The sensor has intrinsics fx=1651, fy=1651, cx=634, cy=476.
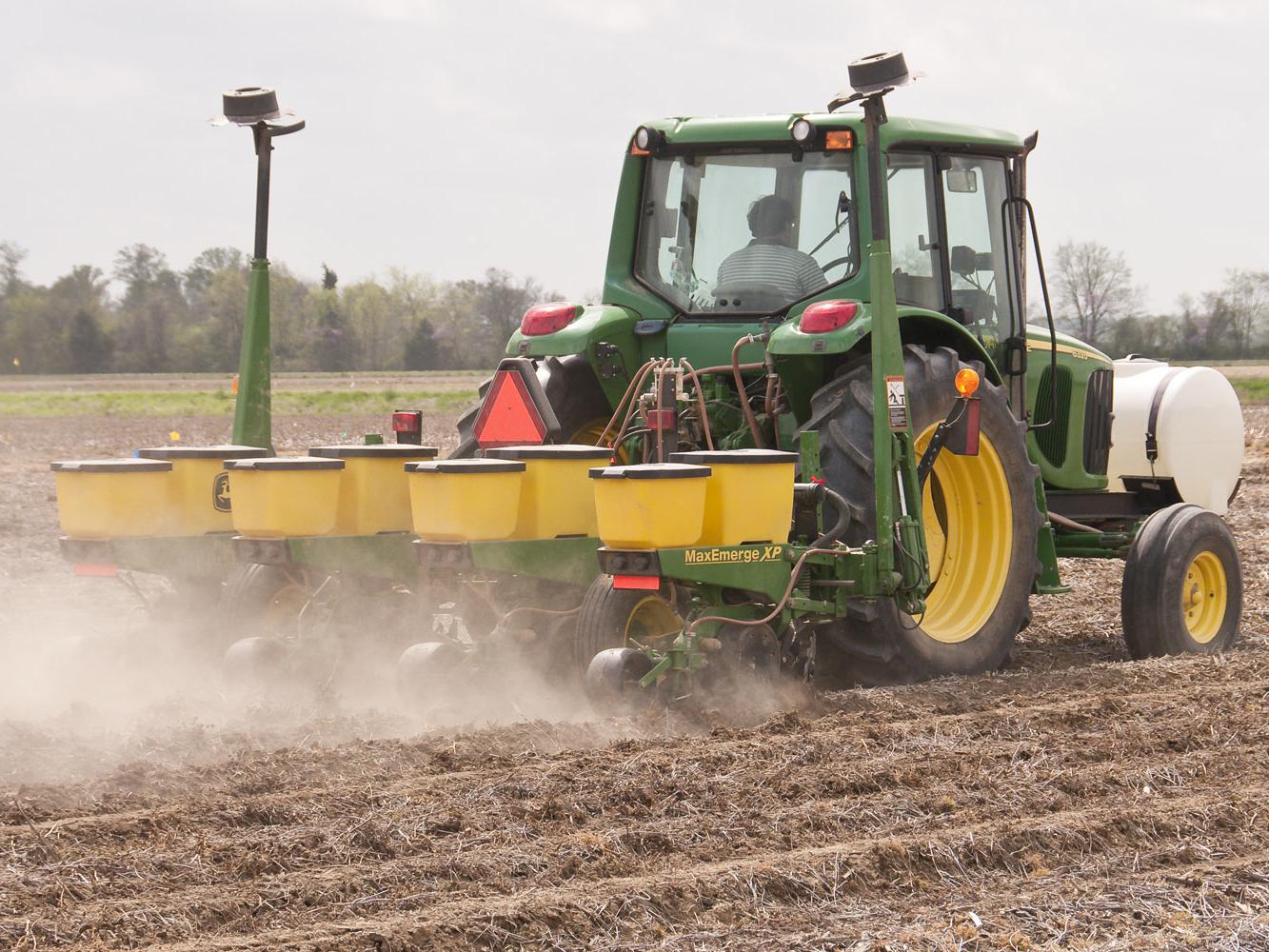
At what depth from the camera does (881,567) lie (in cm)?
629

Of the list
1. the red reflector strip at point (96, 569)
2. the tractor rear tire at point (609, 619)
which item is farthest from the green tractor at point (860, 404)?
the red reflector strip at point (96, 569)

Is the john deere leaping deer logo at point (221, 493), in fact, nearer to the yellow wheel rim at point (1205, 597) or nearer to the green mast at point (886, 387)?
the green mast at point (886, 387)

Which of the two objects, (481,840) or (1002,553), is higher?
(1002,553)

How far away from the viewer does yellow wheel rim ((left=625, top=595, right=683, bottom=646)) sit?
6.18 meters

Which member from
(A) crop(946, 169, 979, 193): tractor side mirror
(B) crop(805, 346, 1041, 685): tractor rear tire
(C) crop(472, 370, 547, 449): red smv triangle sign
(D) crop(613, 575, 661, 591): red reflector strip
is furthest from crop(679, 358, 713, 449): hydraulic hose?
(A) crop(946, 169, 979, 193): tractor side mirror

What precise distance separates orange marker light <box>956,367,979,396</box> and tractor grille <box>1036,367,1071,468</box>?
175cm

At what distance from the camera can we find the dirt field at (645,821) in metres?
3.72

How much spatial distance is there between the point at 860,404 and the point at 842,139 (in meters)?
1.20

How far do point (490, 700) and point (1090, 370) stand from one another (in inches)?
148

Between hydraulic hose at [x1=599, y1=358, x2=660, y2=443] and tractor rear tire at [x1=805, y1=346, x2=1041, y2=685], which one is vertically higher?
hydraulic hose at [x1=599, y1=358, x2=660, y2=443]

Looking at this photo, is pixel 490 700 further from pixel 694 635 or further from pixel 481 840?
pixel 481 840

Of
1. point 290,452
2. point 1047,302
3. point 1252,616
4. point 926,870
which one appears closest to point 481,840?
point 926,870

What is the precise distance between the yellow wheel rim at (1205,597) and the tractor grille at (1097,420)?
0.74m

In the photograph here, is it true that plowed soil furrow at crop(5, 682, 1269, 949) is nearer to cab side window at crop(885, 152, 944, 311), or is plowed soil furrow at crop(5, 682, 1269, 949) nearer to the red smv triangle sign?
the red smv triangle sign
